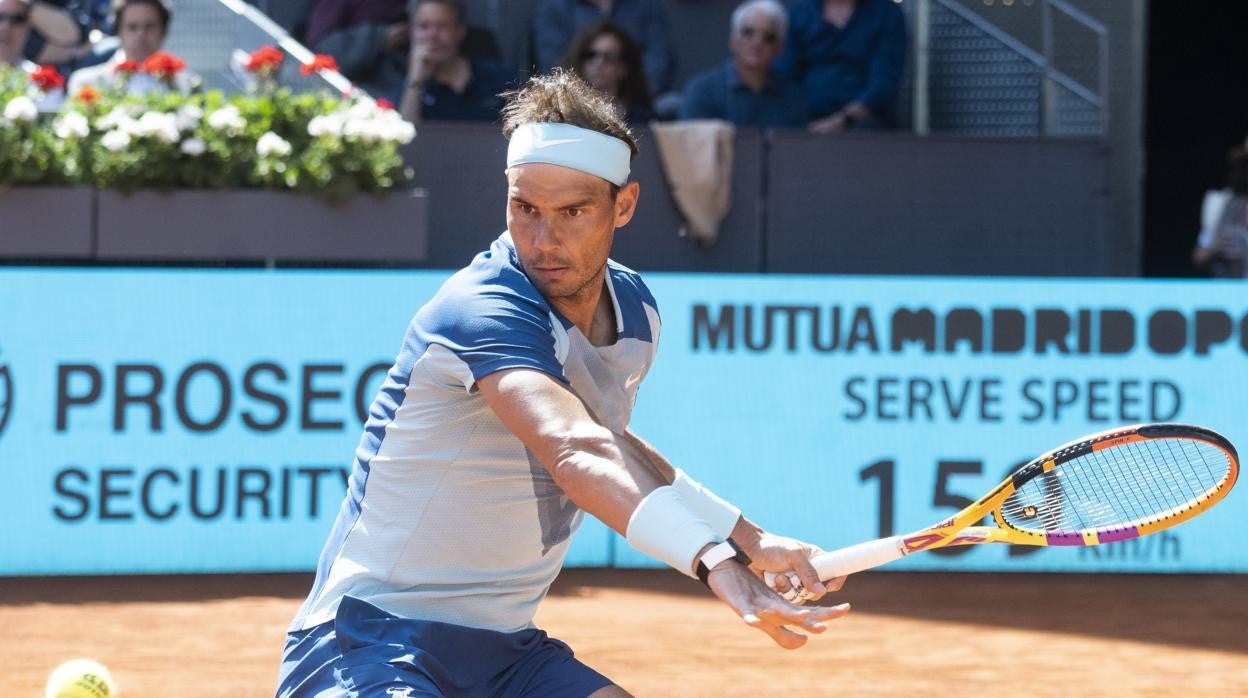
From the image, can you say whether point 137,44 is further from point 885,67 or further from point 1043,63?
point 1043,63

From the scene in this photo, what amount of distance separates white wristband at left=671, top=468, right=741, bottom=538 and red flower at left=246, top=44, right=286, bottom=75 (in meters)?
6.24

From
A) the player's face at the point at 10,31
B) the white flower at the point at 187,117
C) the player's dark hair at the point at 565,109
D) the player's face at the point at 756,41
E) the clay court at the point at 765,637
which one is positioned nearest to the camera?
the player's dark hair at the point at 565,109

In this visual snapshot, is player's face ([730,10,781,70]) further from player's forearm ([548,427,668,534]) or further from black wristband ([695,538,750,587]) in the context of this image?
black wristband ([695,538,750,587])

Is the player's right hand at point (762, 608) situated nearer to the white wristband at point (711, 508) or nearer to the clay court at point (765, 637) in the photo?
the white wristband at point (711, 508)

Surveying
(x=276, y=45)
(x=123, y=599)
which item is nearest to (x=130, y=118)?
(x=276, y=45)

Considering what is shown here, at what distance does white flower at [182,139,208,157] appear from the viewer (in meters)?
8.81

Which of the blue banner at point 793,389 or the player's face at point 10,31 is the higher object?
the player's face at point 10,31

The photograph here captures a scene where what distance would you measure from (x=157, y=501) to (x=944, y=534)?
4.78 m

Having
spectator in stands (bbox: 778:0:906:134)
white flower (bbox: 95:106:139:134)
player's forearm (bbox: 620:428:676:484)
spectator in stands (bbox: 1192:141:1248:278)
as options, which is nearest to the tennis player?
player's forearm (bbox: 620:428:676:484)

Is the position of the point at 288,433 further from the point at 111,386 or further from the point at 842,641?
the point at 842,641

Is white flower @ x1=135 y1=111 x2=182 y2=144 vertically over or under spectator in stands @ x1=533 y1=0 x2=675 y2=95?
under

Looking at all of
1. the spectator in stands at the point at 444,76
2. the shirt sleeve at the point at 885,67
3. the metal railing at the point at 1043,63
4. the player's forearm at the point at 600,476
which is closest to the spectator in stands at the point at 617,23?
the spectator in stands at the point at 444,76

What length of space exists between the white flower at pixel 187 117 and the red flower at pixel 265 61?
49 cm

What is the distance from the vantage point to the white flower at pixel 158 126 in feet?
28.3
